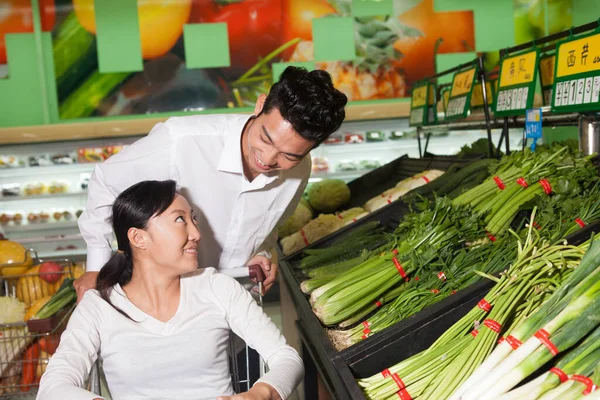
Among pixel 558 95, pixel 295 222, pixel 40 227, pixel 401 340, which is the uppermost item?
pixel 558 95

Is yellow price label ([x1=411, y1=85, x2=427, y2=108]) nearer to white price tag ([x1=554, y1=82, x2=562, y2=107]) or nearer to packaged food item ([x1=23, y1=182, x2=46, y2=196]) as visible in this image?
white price tag ([x1=554, y1=82, x2=562, y2=107])

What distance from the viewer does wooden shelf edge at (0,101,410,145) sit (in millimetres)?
5707

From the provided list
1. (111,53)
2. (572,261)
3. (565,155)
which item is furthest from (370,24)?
(572,261)

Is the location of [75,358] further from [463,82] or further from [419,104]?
[419,104]

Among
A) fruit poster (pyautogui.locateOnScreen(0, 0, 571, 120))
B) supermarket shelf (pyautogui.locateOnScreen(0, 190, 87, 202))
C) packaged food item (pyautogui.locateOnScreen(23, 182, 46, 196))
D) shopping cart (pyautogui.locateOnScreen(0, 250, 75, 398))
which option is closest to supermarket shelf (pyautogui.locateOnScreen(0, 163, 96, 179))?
packaged food item (pyautogui.locateOnScreen(23, 182, 46, 196))

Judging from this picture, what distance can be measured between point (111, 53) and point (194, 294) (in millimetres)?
5552

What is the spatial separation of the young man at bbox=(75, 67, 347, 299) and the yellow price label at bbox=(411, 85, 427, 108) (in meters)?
2.39

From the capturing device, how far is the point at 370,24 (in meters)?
7.25

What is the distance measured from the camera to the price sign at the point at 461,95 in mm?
3668

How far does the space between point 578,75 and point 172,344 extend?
187 centimetres

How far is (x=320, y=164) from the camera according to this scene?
246 inches

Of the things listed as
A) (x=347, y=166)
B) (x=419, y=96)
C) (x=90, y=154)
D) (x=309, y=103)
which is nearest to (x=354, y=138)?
(x=347, y=166)

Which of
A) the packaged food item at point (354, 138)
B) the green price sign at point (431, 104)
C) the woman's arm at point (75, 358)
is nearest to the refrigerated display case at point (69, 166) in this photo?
the packaged food item at point (354, 138)

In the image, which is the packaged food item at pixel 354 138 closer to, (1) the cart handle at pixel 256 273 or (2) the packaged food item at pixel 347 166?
(2) the packaged food item at pixel 347 166
